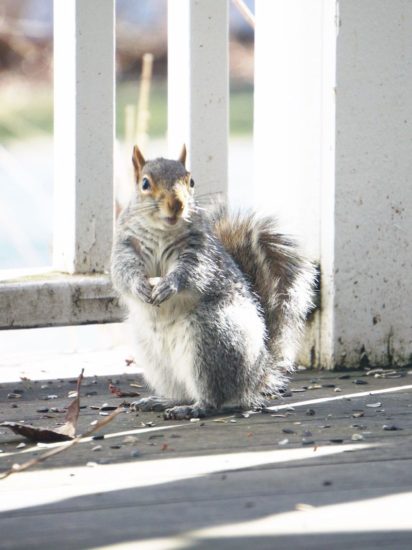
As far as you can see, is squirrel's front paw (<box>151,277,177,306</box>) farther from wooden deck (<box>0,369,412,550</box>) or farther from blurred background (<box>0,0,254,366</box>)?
blurred background (<box>0,0,254,366</box>)

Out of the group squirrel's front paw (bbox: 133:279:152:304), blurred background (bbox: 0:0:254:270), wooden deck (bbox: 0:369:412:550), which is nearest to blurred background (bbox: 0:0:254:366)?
blurred background (bbox: 0:0:254:270)

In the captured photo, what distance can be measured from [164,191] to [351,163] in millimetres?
791

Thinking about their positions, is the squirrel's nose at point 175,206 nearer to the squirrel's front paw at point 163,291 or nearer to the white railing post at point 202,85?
the squirrel's front paw at point 163,291

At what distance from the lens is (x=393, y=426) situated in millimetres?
2953

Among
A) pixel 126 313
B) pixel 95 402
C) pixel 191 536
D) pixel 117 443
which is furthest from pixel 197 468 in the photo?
pixel 126 313

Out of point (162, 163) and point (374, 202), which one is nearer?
point (162, 163)

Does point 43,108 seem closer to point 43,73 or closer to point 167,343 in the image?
point 43,73

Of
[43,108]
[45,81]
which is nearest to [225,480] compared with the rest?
[45,81]

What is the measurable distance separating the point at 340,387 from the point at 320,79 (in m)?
0.87

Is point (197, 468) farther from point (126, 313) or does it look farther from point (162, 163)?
point (126, 313)

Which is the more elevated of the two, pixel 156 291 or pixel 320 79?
pixel 320 79

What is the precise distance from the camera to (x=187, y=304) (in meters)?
3.15

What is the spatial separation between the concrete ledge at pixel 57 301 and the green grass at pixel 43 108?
3493 mm

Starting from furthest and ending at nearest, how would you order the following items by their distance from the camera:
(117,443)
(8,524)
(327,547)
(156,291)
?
(156,291), (117,443), (8,524), (327,547)
